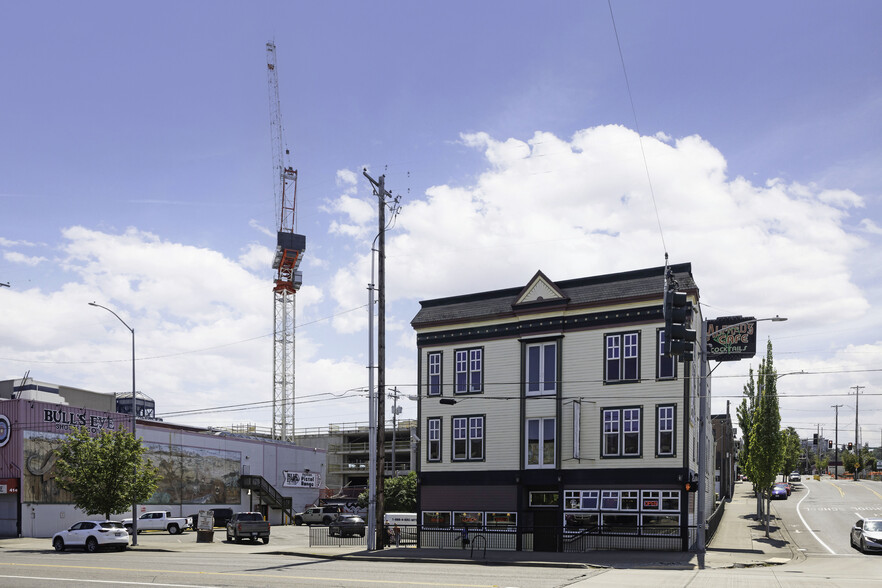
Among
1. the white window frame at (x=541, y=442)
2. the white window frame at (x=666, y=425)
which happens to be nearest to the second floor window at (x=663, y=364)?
the white window frame at (x=666, y=425)

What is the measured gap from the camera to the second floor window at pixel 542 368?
128 feet

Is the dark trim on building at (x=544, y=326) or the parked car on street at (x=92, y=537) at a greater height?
the dark trim on building at (x=544, y=326)

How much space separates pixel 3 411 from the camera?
5069 centimetres

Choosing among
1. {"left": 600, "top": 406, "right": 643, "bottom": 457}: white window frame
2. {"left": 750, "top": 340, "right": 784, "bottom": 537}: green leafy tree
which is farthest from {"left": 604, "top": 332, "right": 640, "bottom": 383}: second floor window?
{"left": 750, "top": 340, "right": 784, "bottom": 537}: green leafy tree

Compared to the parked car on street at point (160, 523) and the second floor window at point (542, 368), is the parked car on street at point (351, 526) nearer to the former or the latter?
the parked car on street at point (160, 523)

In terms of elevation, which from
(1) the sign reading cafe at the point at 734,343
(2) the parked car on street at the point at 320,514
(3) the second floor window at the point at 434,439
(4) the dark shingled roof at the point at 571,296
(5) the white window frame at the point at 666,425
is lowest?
(2) the parked car on street at the point at 320,514

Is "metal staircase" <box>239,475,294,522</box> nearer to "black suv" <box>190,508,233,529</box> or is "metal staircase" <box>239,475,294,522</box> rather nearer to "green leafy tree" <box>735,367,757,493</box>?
"black suv" <box>190,508,233,529</box>

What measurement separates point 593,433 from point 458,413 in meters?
7.14

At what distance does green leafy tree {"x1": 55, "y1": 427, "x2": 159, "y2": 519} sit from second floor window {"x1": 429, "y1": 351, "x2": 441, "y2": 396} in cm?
1610

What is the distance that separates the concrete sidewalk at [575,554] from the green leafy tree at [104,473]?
2899 mm

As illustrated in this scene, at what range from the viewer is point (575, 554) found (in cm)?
3284

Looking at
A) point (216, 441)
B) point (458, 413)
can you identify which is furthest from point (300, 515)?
point (458, 413)

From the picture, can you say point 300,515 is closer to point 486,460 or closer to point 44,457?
point 44,457

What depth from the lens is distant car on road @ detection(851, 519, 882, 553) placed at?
34500 millimetres
